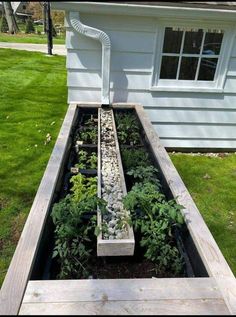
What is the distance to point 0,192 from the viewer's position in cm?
343

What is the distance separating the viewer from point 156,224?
1.89 m

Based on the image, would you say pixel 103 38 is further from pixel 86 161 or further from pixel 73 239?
pixel 73 239

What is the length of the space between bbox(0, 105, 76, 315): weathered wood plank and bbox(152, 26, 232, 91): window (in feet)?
8.83

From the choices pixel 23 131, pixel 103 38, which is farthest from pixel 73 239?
pixel 23 131

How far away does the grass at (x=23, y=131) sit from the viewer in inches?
121

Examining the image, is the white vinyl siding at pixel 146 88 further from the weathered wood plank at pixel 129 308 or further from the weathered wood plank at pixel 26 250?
the weathered wood plank at pixel 129 308

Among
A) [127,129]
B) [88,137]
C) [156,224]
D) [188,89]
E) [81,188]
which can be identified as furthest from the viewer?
[188,89]

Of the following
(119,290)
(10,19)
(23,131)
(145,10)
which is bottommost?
(10,19)

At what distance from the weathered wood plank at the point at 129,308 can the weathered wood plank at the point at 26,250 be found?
7cm

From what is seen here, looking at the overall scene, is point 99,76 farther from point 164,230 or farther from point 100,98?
point 164,230

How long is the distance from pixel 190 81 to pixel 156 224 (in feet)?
10.8

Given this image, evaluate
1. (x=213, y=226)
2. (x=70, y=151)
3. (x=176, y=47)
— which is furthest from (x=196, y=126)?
(x=70, y=151)

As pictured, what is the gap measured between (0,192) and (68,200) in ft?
5.31

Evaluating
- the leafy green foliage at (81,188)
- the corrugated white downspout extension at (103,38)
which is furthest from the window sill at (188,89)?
the leafy green foliage at (81,188)
